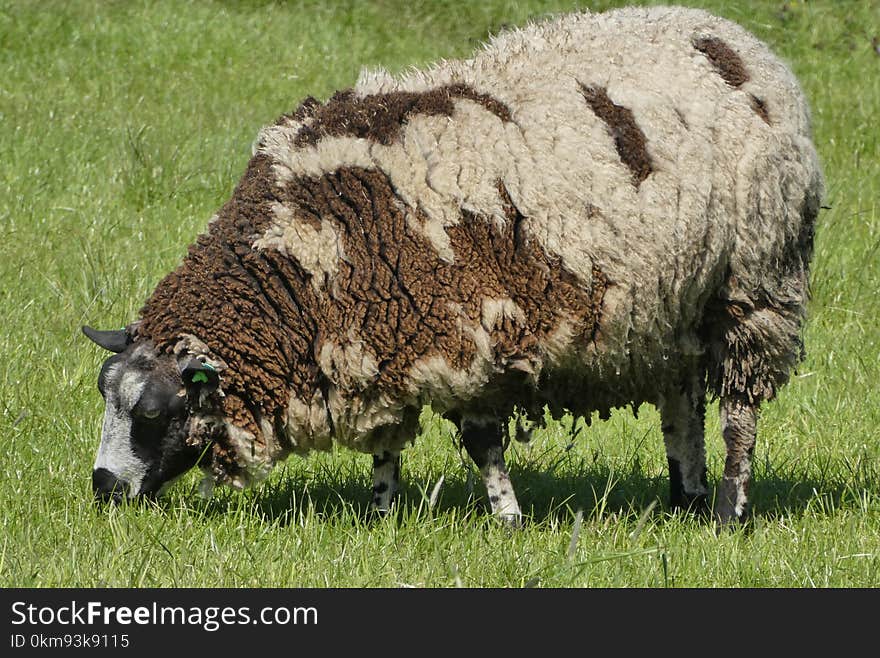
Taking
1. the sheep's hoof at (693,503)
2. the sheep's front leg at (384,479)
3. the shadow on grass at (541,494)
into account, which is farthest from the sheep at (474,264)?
the sheep's hoof at (693,503)

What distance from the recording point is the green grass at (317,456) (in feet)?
13.9

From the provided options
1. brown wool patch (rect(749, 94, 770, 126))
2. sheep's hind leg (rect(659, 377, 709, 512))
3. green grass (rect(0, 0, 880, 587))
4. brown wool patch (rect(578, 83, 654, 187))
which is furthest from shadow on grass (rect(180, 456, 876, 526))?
brown wool patch (rect(749, 94, 770, 126))

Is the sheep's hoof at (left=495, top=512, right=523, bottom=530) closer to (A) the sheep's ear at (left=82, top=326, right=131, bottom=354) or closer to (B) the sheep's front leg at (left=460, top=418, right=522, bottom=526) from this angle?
(B) the sheep's front leg at (left=460, top=418, right=522, bottom=526)

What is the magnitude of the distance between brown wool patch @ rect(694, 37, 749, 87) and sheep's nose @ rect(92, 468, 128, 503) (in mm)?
2660

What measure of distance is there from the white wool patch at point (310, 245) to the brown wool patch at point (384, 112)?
0.33m

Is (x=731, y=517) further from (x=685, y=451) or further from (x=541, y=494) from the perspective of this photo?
(x=541, y=494)

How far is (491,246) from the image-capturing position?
4391 millimetres

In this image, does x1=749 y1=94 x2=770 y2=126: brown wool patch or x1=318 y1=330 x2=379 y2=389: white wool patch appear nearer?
x1=318 y1=330 x2=379 y2=389: white wool patch

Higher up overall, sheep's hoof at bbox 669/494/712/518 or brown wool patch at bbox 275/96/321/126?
brown wool patch at bbox 275/96/321/126

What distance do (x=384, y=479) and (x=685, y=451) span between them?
4.21 ft

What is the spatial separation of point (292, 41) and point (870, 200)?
5594mm

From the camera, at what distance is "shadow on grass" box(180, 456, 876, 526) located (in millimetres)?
5031

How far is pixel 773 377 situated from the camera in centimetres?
489

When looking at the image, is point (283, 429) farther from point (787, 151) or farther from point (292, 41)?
point (292, 41)
